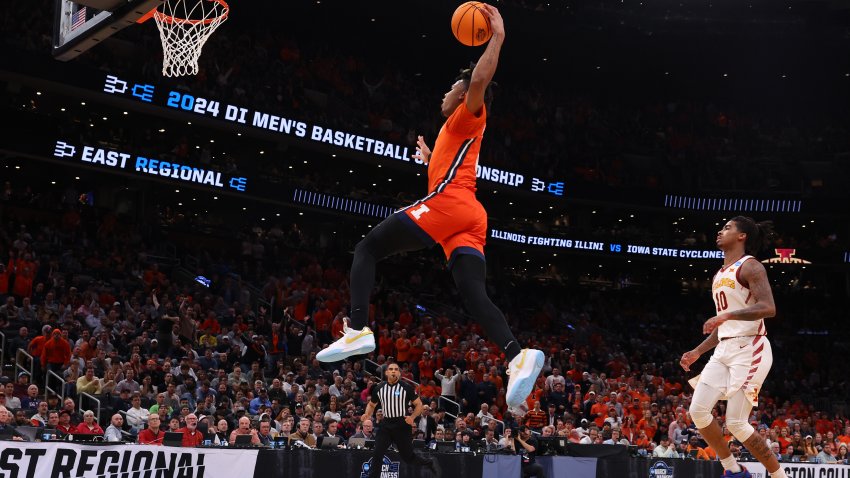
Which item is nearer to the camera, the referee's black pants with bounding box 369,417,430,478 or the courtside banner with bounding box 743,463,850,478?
the referee's black pants with bounding box 369,417,430,478

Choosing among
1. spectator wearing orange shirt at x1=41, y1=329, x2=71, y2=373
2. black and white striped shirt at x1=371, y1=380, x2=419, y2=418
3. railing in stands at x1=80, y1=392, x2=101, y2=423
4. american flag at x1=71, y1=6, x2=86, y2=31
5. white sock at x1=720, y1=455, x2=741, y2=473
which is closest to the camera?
white sock at x1=720, y1=455, x2=741, y2=473

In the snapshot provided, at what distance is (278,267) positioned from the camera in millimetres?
33844

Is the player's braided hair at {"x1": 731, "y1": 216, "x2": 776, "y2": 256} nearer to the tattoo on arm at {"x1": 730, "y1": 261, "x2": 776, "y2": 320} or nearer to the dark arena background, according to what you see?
the tattoo on arm at {"x1": 730, "y1": 261, "x2": 776, "y2": 320}

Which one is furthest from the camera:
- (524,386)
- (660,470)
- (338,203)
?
(338,203)

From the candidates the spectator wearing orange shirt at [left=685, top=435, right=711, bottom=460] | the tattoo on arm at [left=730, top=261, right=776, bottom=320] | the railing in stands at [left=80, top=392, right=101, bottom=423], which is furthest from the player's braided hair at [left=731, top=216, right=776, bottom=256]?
the railing in stands at [left=80, top=392, right=101, bottom=423]

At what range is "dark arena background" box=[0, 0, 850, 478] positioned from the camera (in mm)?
18422

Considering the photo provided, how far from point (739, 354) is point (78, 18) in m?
8.65

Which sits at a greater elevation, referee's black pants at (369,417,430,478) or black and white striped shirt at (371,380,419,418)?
black and white striped shirt at (371,380,419,418)

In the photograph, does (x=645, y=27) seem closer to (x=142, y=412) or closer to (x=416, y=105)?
(x=416, y=105)

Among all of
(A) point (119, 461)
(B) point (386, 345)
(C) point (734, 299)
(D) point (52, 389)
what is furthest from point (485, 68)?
(B) point (386, 345)

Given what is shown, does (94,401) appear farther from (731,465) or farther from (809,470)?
(731,465)

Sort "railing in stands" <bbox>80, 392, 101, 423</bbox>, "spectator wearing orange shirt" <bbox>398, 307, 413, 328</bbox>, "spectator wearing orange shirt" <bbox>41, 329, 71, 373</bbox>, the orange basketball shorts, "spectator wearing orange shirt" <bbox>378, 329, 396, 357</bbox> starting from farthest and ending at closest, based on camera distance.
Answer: "spectator wearing orange shirt" <bbox>398, 307, 413, 328</bbox> → "spectator wearing orange shirt" <bbox>378, 329, 396, 357</bbox> → "spectator wearing orange shirt" <bbox>41, 329, 71, 373</bbox> → "railing in stands" <bbox>80, 392, 101, 423</bbox> → the orange basketball shorts

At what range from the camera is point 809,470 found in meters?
17.7

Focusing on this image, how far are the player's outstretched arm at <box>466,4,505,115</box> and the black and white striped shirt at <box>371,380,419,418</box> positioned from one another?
879cm
